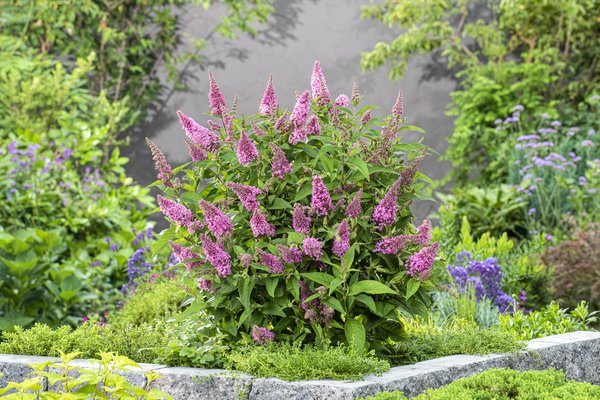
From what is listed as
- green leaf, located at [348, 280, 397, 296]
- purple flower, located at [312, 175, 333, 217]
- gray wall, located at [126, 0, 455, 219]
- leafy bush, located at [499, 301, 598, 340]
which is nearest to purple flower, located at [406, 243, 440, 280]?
green leaf, located at [348, 280, 397, 296]

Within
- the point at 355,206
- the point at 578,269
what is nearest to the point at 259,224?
the point at 355,206

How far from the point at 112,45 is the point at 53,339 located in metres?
5.69

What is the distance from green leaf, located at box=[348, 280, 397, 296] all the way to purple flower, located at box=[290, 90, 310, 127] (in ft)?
2.10

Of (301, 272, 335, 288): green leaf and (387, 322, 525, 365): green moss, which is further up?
(301, 272, 335, 288): green leaf

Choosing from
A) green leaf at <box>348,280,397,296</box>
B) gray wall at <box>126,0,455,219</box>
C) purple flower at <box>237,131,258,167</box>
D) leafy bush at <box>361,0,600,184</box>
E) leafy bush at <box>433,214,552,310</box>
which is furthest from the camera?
gray wall at <box>126,0,455,219</box>

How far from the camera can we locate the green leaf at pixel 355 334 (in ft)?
8.70

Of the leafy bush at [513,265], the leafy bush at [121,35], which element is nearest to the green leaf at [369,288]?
the leafy bush at [513,265]

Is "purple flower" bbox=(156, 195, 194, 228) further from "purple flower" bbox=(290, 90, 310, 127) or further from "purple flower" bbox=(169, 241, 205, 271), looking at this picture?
"purple flower" bbox=(290, 90, 310, 127)

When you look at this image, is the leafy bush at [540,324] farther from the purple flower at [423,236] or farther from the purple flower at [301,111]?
the purple flower at [301,111]

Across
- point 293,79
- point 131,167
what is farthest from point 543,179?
point 131,167

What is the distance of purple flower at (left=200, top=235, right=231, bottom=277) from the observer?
2.66 meters

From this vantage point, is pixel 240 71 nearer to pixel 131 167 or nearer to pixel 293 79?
pixel 293 79

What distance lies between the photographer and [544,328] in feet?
12.6

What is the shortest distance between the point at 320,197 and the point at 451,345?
2.96 feet
